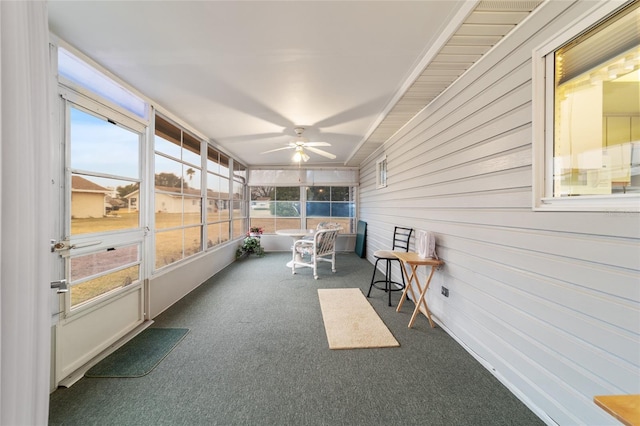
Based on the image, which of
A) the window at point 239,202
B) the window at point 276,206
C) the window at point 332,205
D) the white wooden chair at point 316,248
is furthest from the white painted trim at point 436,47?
the window at point 276,206

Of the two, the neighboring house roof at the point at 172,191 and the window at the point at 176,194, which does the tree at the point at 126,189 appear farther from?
the window at the point at 176,194

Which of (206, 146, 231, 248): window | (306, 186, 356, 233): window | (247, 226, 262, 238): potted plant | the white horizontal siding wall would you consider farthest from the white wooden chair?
(306, 186, 356, 233): window

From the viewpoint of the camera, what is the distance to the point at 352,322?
8.87 ft

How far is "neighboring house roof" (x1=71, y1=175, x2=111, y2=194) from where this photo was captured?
6.44ft

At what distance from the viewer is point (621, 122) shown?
121 cm

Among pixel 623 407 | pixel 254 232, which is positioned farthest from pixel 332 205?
pixel 623 407

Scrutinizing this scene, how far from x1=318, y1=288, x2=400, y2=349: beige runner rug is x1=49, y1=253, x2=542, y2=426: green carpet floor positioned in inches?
3.9

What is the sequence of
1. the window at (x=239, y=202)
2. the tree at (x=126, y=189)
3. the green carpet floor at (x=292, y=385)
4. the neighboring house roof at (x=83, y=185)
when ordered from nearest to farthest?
1. the green carpet floor at (x=292, y=385)
2. the neighboring house roof at (x=83, y=185)
3. the tree at (x=126, y=189)
4. the window at (x=239, y=202)

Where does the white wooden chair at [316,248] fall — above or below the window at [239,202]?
below

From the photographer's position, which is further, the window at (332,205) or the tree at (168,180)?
the window at (332,205)

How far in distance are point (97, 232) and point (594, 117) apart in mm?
3698

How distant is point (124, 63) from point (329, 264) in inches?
185

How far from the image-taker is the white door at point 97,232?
1.86 metres

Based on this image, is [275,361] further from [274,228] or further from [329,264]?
[274,228]
